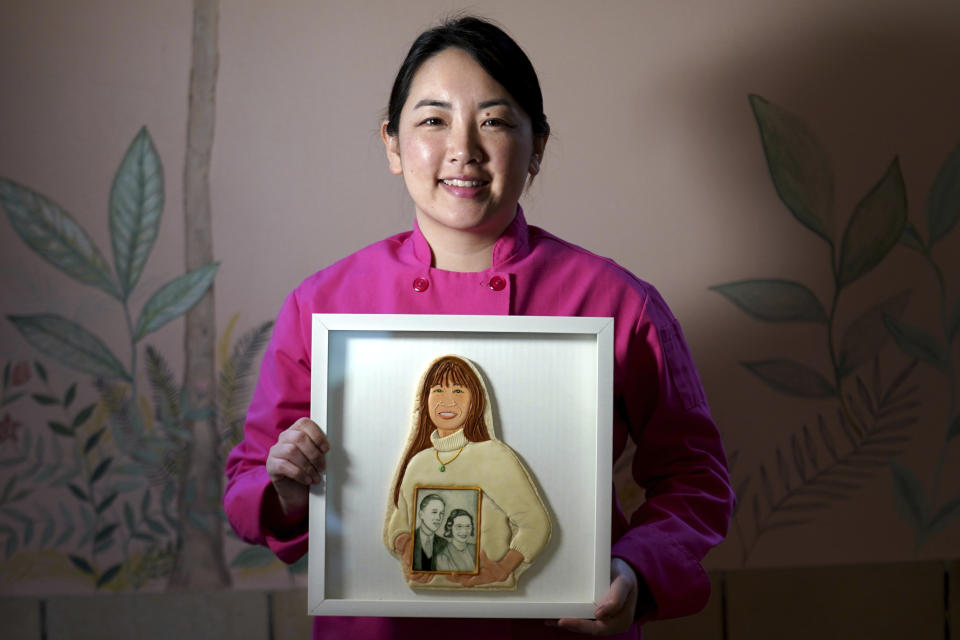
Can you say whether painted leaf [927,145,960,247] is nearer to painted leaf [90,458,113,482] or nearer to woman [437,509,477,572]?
woman [437,509,477,572]

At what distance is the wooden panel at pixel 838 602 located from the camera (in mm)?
1433

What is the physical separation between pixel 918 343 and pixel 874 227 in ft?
0.70

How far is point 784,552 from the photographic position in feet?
4.68

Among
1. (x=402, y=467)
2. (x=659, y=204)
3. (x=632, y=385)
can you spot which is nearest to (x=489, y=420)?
(x=402, y=467)

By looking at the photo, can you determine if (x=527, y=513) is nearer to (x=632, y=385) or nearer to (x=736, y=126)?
(x=632, y=385)

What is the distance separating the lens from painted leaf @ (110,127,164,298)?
1.30m

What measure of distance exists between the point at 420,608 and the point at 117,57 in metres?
0.98

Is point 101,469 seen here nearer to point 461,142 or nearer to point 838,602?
point 461,142

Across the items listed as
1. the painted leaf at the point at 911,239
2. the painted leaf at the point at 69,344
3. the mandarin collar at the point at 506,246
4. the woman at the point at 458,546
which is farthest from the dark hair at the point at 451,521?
the painted leaf at the point at 911,239

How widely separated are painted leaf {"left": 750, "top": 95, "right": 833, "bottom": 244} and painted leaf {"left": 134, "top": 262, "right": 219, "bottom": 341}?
2.99 ft

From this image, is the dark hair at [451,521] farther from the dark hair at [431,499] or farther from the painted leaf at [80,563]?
the painted leaf at [80,563]

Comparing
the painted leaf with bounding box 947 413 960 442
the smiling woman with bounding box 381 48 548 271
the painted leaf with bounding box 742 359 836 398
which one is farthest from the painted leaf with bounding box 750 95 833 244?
the smiling woman with bounding box 381 48 548 271

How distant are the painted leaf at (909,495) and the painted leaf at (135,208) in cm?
128

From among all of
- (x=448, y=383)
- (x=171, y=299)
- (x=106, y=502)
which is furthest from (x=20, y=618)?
(x=448, y=383)
